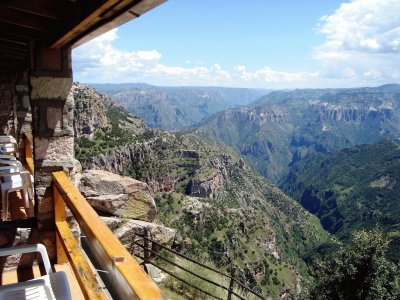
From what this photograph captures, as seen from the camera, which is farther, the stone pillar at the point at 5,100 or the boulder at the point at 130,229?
the boulder at the point at 130,229

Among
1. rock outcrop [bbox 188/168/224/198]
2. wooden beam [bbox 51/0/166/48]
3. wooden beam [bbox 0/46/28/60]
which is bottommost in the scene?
rock outcrop [bbox 188/168/224/198]

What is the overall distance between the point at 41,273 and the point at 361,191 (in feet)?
610

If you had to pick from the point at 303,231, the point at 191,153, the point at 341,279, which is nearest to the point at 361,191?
the point at 303,231

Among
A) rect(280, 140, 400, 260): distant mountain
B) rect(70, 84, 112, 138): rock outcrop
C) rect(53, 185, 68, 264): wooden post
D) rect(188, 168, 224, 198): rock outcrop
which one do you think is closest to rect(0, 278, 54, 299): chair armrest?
rect(53, 185, 68, 264): wooden post

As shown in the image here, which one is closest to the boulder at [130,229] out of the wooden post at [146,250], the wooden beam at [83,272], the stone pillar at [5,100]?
the wooden post at [146,250]

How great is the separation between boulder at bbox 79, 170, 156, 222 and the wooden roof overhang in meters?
5.45

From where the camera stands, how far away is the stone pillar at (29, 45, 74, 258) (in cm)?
429

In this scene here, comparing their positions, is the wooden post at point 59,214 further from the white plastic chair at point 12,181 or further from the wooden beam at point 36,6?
the wooden beam at point 36,6

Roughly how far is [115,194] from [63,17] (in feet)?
23.2

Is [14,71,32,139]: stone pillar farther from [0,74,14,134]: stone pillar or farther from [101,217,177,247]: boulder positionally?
[101,217,177,247]: boulder

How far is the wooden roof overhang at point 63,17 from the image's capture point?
2.30 meters

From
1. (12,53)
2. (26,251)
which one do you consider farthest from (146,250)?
(26,251)

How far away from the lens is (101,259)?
254 centimetres

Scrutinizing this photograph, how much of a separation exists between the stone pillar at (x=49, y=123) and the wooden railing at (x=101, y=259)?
356mm
